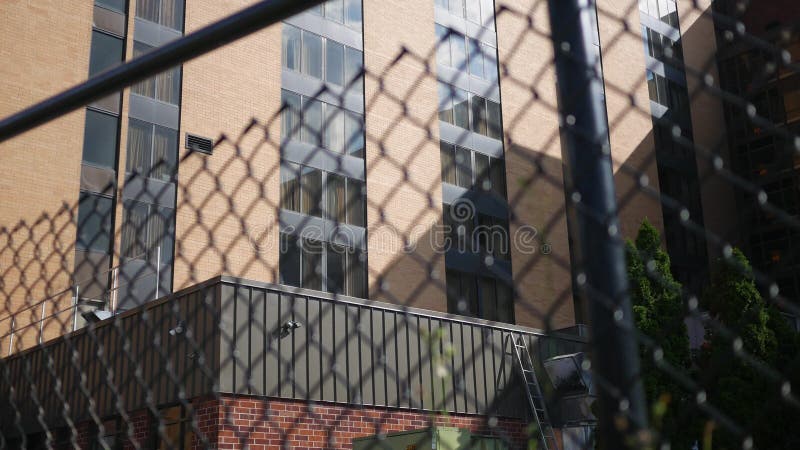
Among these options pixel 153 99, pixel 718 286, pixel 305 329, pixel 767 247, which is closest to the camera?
pixel 305 329

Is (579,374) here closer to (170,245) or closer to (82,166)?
(170,245)

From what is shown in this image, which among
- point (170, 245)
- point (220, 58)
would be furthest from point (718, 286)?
point (220, 58)

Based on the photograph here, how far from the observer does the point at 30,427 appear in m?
15.5

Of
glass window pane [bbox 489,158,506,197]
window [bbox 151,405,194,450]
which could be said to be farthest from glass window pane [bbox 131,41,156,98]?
glass window pane [bbox 489,158,506,197]

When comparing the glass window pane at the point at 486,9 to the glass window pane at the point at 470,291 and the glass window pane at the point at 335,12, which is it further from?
the glass window pane at the point at 470,291

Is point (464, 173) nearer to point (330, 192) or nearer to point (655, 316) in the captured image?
point (330, 192)

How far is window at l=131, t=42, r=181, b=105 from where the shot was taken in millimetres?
20984

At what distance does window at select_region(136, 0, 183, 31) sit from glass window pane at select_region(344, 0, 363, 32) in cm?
512

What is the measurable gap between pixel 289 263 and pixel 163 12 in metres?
7.25

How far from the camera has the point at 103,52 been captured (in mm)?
20859

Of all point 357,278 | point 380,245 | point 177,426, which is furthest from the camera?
point 380,245

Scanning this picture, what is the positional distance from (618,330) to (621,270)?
0.10m

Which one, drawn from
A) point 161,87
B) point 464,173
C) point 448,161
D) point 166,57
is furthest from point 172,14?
point 166,57

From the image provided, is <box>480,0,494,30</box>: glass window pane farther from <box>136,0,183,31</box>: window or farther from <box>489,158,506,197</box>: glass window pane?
<box>136,0,183,31</box>: window
